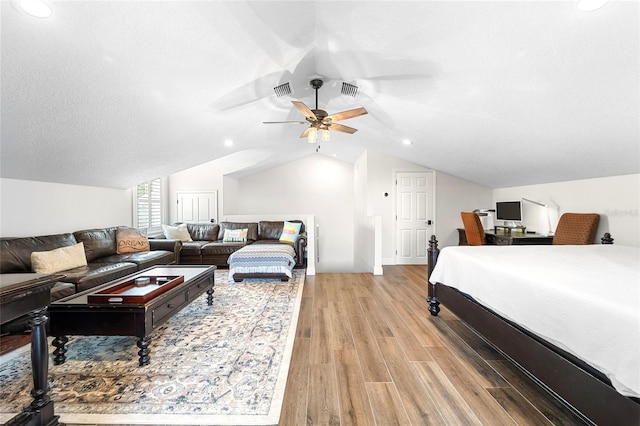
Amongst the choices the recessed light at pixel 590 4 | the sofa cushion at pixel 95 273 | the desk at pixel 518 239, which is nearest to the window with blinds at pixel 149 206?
the sofa cushion at pixel 95 273

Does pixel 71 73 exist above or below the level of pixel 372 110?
below

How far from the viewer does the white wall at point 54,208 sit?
10.7 ft

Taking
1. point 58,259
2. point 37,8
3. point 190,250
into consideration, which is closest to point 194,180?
point 190,250

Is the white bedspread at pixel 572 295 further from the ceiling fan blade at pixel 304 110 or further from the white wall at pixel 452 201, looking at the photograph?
the white wall at pixel 452 201

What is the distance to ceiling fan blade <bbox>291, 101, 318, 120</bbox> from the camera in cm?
289

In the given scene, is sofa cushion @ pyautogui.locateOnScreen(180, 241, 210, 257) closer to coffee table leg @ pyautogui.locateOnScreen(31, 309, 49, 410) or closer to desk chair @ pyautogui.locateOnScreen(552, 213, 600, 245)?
coffee table leg @ pyautogui.locateOnScreen(31, 309, 49, 410)

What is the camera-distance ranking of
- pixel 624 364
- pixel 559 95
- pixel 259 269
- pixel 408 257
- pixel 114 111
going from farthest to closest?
pixel 408 257 < pixel 259 269 < pixel 114 111 < pixel 559 95 < pixel 624 364

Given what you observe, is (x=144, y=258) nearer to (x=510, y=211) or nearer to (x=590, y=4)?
(x=590, y=4)

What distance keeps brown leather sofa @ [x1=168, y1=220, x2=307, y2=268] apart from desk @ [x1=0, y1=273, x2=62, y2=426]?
3927 millimetres

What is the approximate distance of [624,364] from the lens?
3.76 feet

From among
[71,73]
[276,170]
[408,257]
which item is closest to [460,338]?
[408,257]

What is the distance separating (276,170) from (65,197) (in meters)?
4.56

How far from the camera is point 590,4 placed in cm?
161

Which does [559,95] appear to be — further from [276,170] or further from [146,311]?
[276,170]
